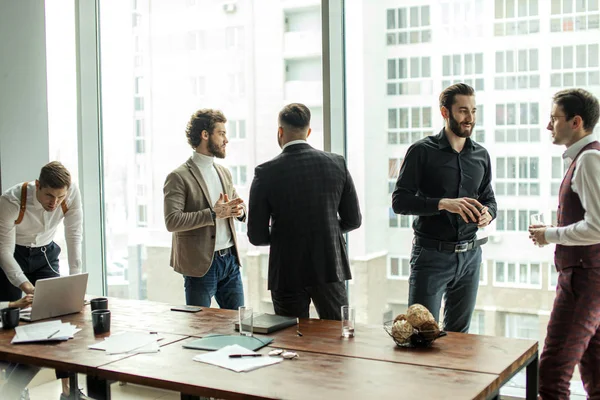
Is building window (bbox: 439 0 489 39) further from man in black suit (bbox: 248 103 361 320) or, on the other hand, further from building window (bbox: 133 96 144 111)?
building window (bbox: 133 96 144 111)

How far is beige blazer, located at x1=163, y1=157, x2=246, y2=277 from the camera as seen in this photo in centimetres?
388

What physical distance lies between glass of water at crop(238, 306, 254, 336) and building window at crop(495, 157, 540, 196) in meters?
1.91

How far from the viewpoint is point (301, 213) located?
11.0 feet

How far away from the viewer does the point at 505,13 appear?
12.9ft

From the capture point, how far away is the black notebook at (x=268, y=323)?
9.39ft

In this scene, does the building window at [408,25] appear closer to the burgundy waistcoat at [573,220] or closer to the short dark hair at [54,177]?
the burgundy waistcoat at [573,220]

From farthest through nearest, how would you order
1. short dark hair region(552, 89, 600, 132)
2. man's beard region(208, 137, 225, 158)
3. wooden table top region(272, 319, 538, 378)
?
man's beard region(208, 137, 225, 158)
short dark hair region(552, 89, 600, 132)
wooden table top region(272, 319, 538, 378)

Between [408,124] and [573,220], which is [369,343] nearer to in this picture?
[573,220]

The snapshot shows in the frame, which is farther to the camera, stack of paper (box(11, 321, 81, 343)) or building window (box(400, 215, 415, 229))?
building window (box(400, 215, 415, 229))

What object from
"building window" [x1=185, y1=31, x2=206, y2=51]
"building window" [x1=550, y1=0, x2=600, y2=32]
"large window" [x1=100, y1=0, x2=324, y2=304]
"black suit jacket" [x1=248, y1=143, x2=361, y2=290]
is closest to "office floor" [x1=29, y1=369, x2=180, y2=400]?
"large window" [x1=100, y1=0, x2=324, y2=304]

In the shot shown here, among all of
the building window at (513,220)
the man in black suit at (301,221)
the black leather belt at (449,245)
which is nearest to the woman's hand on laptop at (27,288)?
the man in black suit at (301,221)

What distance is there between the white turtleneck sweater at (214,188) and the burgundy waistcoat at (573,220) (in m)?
1.84

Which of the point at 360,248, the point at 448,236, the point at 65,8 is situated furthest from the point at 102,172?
the point at 448,236

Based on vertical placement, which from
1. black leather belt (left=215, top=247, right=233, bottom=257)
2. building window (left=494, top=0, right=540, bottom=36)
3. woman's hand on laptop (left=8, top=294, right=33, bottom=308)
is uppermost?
building window (left=494, top=0, right=540, bottom=36)
